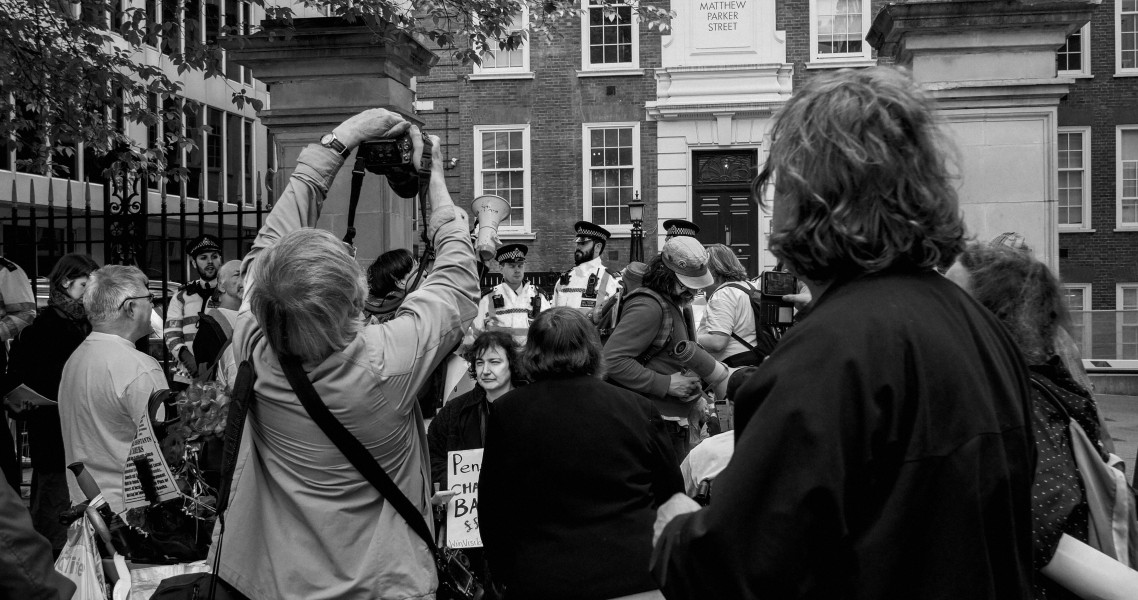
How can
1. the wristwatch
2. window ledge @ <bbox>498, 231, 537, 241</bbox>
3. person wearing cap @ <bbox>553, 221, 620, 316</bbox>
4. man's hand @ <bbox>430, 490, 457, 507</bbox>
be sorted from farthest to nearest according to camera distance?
window ledge @ <bbox>498, 231, 537, 241</bbox> → person wearing cap @ <bbox>553, 221, 620, 316</bbox> → man's hand @ <bbox>430, 490, 457, 507</bbox> → the wristwatch

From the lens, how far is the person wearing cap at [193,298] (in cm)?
838

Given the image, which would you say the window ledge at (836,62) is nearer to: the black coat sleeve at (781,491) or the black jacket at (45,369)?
the black jacket at (45,369)

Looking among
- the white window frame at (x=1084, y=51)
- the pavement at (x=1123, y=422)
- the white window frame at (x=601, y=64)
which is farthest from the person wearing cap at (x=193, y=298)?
the white window frame at (x=1084, y=51)

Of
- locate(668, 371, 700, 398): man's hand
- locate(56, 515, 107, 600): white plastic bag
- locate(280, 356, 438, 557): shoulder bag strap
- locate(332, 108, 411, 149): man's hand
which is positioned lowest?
locate(56, 515, 107, 600): white plastic bag

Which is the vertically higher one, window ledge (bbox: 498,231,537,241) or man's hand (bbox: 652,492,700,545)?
window ledge (bbox: 498,231,537,241)

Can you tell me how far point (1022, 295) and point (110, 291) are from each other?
13.5 ft

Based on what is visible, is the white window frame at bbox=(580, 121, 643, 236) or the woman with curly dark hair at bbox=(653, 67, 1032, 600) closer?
the woman with curly dark hair at bbox=(653, 67, 1032, 600)

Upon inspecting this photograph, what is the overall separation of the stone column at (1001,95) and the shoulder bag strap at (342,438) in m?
5.22

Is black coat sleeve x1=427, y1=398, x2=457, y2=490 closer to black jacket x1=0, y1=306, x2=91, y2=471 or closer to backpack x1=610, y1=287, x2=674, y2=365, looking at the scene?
backpack x1=610, y1=287, x2=674, y2=365

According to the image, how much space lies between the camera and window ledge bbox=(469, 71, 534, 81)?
25.2m

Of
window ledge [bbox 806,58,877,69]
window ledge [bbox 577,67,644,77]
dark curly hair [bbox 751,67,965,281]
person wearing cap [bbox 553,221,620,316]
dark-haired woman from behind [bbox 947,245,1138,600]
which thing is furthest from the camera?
window ledge [bbox 577,67,644,77]

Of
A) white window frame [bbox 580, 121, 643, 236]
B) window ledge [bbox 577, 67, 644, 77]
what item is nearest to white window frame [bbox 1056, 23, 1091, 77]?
window ledge [bbox 577, 67, 644, 77]

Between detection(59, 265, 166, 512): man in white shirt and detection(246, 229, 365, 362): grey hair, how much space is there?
7.21 feet

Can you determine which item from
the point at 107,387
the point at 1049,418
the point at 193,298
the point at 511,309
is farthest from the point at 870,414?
the point at 511,309
